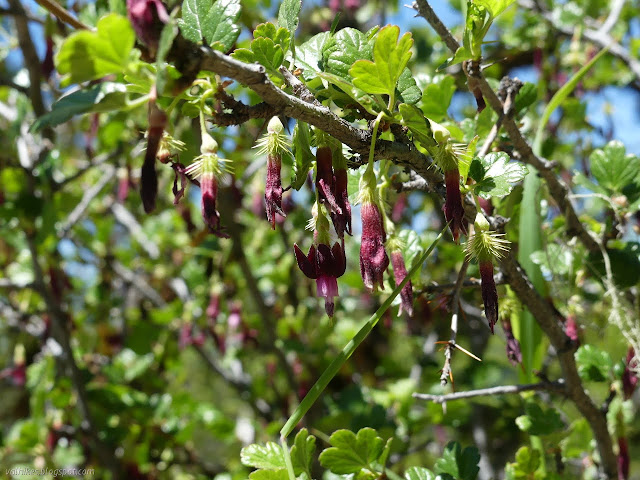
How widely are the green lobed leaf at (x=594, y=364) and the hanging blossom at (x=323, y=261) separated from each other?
25.9 inches

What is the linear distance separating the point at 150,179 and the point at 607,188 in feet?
3.02

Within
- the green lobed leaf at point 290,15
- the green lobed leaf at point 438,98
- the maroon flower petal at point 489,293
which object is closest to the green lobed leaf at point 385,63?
the green lobed leaf at point 290,15

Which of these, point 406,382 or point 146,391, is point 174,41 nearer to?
point 406,382

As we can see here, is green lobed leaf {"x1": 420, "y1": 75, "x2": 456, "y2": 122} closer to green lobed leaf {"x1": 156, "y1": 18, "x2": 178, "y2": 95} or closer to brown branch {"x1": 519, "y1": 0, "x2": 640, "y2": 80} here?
green lobed leaf {"x1": 156, "y1": 18, "x2": 178, "y2": 95}

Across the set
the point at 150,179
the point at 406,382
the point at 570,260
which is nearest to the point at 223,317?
the point at 406,382

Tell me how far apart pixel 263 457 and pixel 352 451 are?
5.4 inches

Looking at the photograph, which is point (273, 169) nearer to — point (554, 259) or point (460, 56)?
point (460, 56)

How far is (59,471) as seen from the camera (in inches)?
76.1

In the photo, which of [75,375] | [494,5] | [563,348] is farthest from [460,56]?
[75,375]

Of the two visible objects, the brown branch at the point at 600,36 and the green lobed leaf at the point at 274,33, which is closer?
the green lobed leaf at the point at 274,33

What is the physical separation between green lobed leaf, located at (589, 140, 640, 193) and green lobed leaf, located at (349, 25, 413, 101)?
0.64 meters

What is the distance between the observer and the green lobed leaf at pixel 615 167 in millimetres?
1089

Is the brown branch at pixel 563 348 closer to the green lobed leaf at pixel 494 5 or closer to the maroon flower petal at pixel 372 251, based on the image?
the maroon flower petal at pixel 372 251

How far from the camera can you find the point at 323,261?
27.2 inches
